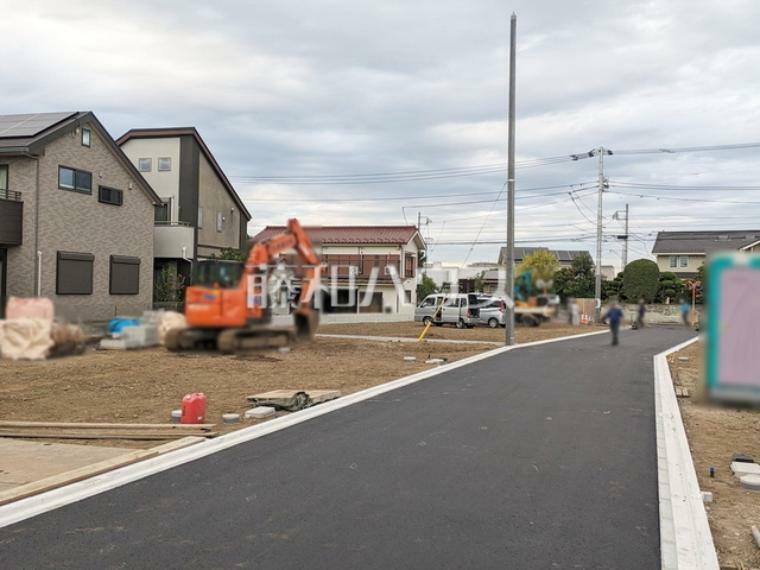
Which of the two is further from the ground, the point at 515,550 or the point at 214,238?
the point at 214,238

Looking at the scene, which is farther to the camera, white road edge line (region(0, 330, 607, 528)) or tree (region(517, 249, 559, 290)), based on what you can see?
white road edge line (region(0, 330, 607, 528))

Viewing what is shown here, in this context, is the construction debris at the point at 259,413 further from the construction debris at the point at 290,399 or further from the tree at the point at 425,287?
the tree at the point at 425,287

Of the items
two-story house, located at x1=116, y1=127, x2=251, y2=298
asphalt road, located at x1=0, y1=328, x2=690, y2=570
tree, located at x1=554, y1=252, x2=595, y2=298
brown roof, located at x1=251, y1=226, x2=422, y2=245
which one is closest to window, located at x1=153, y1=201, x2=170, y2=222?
two-story house, located at x1=116, y1=127, x2=251, y2=298

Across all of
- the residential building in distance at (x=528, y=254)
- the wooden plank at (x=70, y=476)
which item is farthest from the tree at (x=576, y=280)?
the wooden plank at (x=70, y=476)

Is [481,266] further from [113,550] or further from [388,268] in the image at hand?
[113,550]

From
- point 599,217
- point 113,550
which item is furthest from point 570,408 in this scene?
point 599,217

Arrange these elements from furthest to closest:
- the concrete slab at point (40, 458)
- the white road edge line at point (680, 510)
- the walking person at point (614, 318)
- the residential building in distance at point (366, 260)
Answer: the concrete slab at point (40, 458), the white road edge line at point (680, 510), the walking person at point (614, 318), the residential building in distance at point (366, 260)

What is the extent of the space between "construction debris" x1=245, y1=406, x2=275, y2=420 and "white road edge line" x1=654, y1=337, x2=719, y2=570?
91.6 feet

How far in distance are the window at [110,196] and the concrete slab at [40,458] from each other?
43126 mm

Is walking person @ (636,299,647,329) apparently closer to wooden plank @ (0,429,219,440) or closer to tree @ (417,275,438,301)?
tree @ (417,275,438,301)

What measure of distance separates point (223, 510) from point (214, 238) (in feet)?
132

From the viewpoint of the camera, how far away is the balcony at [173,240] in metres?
3.85

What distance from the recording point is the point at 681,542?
104ft

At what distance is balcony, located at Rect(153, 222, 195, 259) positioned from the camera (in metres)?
3.85
